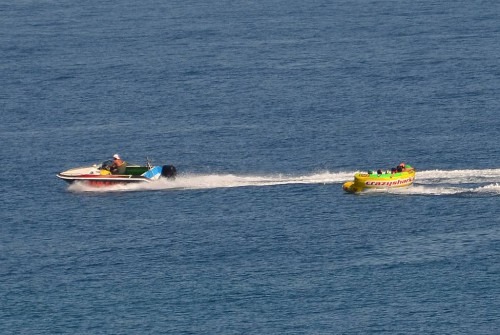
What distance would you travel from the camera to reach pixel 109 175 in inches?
5433

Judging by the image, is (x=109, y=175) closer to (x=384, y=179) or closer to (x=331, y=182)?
(x=331, y=182)

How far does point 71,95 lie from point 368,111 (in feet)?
117

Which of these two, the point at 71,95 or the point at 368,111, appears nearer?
the point at 368,111

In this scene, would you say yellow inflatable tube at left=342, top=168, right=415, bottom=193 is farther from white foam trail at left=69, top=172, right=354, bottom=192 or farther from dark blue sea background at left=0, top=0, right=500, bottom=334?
white foam trail at left=69, top=172, right=354, bottom=192

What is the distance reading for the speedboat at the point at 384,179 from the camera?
13138cm

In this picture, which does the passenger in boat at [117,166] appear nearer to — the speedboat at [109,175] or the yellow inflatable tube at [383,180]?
the speedboat at [109,175]

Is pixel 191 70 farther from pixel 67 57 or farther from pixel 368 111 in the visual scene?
pixel 368 111

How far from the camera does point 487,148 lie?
474 feet

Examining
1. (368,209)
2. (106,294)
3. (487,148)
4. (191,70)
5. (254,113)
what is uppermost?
(191,70)

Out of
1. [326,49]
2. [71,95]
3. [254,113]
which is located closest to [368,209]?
[254,113]

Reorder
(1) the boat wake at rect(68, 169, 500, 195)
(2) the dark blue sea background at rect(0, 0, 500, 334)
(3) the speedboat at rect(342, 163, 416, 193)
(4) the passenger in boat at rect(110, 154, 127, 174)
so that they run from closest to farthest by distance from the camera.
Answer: (2) the dark blue sea background at rect(0, 0, 500, 334) → (3) the speedboat at rect(342, 163, 416, 193) → (1) the boat wake at rect(68, 169, 500, 195) → (4) the passenger in boat at rect(110, 154, 127, 174)

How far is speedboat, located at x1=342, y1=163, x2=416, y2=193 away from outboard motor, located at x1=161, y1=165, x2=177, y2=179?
53.8 ft

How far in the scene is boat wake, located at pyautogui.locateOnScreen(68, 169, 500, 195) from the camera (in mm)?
131500

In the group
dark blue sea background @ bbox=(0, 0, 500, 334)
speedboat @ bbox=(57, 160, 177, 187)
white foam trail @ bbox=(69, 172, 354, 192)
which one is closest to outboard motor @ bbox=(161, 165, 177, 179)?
speedboat @ bbox=(57, 160, 177, 187)
